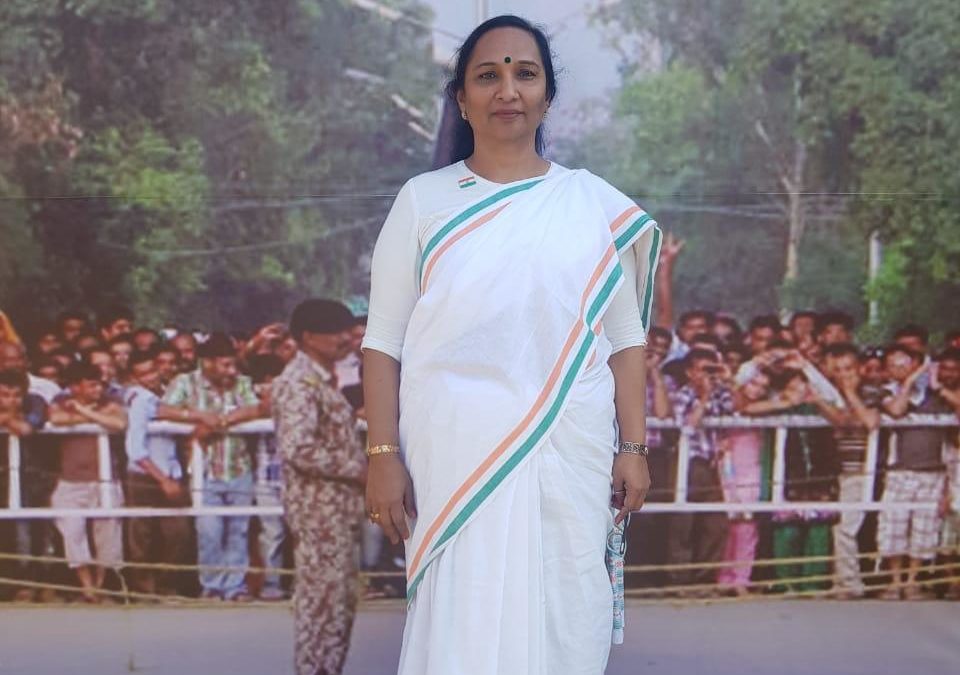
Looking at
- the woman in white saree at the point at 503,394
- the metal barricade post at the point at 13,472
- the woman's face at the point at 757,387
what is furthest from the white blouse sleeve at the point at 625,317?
the metal barricade post at the point at 13,472

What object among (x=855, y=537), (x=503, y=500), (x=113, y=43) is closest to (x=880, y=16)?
(x=855, y=537)

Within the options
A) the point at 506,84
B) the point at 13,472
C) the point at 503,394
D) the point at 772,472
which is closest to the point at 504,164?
the point at 506,84

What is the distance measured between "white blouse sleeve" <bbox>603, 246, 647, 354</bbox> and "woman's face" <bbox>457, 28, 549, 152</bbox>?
1.08 ft

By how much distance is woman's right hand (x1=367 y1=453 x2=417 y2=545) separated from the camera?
2002 millimetres

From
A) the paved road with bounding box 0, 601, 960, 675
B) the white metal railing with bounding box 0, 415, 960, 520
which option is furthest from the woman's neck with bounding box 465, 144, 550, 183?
the paved road with bounding box 0, 601, 960, 675

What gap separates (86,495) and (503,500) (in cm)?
168

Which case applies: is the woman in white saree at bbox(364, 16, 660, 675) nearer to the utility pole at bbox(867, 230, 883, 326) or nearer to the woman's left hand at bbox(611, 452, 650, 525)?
the woman's left hand at bbox(611, 452, 650, 525)

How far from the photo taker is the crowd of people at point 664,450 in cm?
311

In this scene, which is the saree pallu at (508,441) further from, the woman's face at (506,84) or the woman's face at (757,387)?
the woman's face at (757,387)

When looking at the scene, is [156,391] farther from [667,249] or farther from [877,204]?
[877,204]

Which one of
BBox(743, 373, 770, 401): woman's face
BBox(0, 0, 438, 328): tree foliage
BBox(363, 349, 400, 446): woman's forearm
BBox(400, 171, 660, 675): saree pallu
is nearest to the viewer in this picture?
BBox(400, 171, 660, 675): saree pallu

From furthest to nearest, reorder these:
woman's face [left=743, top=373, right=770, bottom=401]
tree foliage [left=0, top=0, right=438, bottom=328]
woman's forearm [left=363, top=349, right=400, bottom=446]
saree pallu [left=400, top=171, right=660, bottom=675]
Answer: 1. woman's face [left=743, top=373, right=770, bottom=401]
2. tree foliage [left=0, top=0, right=438, bottom=328]
3. woman's forearm [left=363, top=349, right=400, bottom=446]
4. saree pallu [left=400, top=171, right=660, bottom=675]

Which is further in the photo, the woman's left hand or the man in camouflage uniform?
the man in camouflage uniform

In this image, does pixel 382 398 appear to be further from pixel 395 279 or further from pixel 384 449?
pixel 395 279
